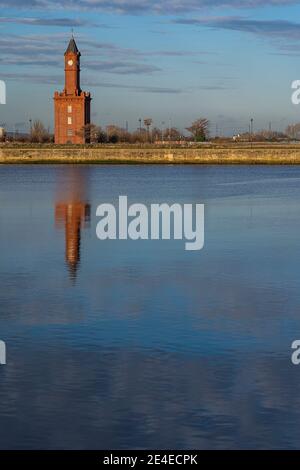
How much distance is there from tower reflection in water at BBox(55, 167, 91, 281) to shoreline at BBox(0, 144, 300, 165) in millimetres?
59534

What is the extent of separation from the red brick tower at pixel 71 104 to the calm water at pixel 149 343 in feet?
372

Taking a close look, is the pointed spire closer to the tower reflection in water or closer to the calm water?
the tower reflection in water

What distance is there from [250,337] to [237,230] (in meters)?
14.8

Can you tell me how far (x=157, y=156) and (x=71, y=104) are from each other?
28868 mm

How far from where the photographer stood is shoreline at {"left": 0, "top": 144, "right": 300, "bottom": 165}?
10994 centimetres

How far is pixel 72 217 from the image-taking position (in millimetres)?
31094

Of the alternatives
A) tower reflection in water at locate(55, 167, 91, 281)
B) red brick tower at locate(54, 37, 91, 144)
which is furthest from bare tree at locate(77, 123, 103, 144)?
tower reflection in water at locate(55, 167, 91, 281)

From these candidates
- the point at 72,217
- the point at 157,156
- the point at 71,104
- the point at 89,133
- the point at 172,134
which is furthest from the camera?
the point at 172,134

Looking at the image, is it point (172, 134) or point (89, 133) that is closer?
point (89, 133)

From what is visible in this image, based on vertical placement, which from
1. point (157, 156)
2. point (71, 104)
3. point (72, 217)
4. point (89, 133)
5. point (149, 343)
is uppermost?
point (71, 104)

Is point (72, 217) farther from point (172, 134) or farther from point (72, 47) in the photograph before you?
point (172, 134)

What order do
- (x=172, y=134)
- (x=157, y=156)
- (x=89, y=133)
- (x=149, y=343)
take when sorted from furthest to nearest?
(x=172, y=134)
(x=89, y=133)
(x=157, y=156)
(x=149, y=343)

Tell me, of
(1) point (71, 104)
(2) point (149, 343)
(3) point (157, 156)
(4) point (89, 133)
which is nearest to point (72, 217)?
(2) point (149, 343)

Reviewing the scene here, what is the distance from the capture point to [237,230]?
27125 millimetres
